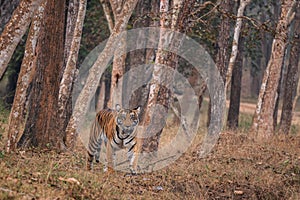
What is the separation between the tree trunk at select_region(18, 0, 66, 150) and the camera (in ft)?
41.9

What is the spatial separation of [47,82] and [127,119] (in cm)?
185

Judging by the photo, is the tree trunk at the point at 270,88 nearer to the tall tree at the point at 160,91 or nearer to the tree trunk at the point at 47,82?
the tall tree at the point at 160,91

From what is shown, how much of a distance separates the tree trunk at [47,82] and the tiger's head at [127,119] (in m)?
1.45

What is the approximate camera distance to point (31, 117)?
1277 centimetres

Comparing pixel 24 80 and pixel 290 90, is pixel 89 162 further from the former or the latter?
pixel 290 90

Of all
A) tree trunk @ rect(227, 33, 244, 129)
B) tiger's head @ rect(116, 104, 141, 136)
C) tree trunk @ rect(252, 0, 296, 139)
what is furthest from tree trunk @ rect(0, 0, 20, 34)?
tree trunk @ rect(227, 33, 244, 129)

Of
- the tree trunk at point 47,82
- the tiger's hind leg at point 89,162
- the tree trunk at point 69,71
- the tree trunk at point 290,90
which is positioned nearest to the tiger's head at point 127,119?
the tiger's hind leg at point 89,162

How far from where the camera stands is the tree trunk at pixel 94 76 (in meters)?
13.6

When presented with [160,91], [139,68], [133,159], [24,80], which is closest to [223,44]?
[139,68]

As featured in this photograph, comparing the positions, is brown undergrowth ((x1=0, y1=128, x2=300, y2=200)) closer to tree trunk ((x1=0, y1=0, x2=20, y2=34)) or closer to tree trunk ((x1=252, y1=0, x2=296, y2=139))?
tree trunk ((x1=252, y1=0, x2=296, y2=139))

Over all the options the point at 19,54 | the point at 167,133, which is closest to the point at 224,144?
the point at 167,133

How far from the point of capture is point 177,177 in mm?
12016

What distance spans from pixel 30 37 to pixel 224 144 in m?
6.80

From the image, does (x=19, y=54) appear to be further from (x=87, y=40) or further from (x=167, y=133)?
(x=167, y=133)
